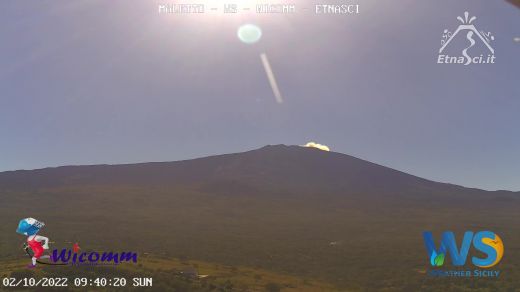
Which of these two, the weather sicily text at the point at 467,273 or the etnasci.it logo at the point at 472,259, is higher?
the etnasci.it logo at the point at 472,259

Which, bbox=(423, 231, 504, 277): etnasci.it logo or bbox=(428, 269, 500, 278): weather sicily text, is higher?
bbox=(423, 231, 504, 277): etnasci.it logo

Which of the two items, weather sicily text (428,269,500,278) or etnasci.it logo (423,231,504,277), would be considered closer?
weather sicily text (428,269,500,278)

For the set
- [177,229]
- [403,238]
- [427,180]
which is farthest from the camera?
[427,180]

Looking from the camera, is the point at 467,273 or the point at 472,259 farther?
the point at 472,259

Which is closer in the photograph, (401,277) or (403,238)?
(401,277)

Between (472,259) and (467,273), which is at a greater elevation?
(472,259)

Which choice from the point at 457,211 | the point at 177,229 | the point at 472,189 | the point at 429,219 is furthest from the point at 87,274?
the point at 472,189

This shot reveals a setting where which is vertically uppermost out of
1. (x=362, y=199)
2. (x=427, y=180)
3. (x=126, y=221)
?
(x=427, y=180)

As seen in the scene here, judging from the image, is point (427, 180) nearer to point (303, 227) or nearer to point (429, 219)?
point (429, 219)

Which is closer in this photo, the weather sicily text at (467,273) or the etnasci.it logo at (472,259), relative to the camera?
the weather sicily text at (467,273)

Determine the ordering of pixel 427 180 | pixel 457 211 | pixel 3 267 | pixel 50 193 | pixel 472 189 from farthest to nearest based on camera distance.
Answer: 1. pixel 427 180
2. pixel 472 189
3. pixel 50 193
4. pixel 457 211
5. pixel 3 267

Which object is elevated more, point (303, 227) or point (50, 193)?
point (50, 193)
